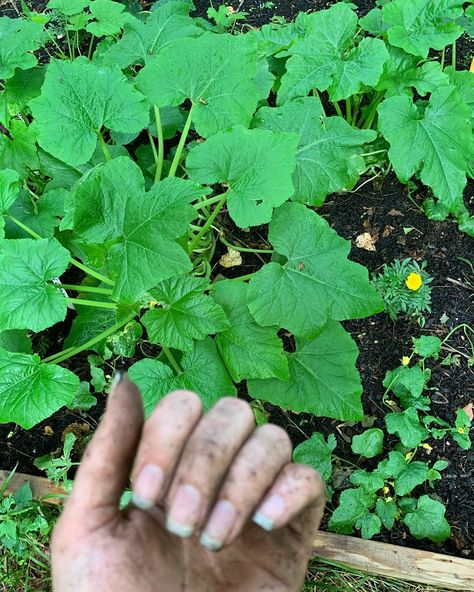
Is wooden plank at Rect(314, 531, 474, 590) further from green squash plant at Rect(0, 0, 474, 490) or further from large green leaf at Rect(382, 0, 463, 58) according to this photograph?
large green leaf at Rect(382, 0, 463, 58)

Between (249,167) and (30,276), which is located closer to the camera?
(30,276)

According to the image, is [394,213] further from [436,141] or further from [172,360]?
[172,360]

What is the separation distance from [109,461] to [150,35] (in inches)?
104

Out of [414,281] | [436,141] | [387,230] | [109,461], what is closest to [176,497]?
[109,461]

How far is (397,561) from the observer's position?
7.54 feet

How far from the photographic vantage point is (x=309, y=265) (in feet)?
7.96

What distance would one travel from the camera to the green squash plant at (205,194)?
2.19 meters

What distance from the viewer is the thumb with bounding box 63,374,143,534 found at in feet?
3.47

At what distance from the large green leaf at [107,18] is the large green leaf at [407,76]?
4.63 feet

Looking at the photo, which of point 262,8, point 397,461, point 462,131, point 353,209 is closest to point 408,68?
point 462,131

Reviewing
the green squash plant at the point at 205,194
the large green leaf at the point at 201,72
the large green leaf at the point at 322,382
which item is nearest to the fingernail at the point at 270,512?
the green squash plant at the point at 205,194

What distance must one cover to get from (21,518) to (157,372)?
2.93 feet

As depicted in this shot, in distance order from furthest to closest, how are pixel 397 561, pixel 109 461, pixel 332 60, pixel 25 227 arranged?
pixel 332 60 → pixel 25 227 → pixel 397 561 → pixel 109 461

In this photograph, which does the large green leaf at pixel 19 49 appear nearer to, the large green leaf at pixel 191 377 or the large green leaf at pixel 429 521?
the large green leaf at pixel 191 377
